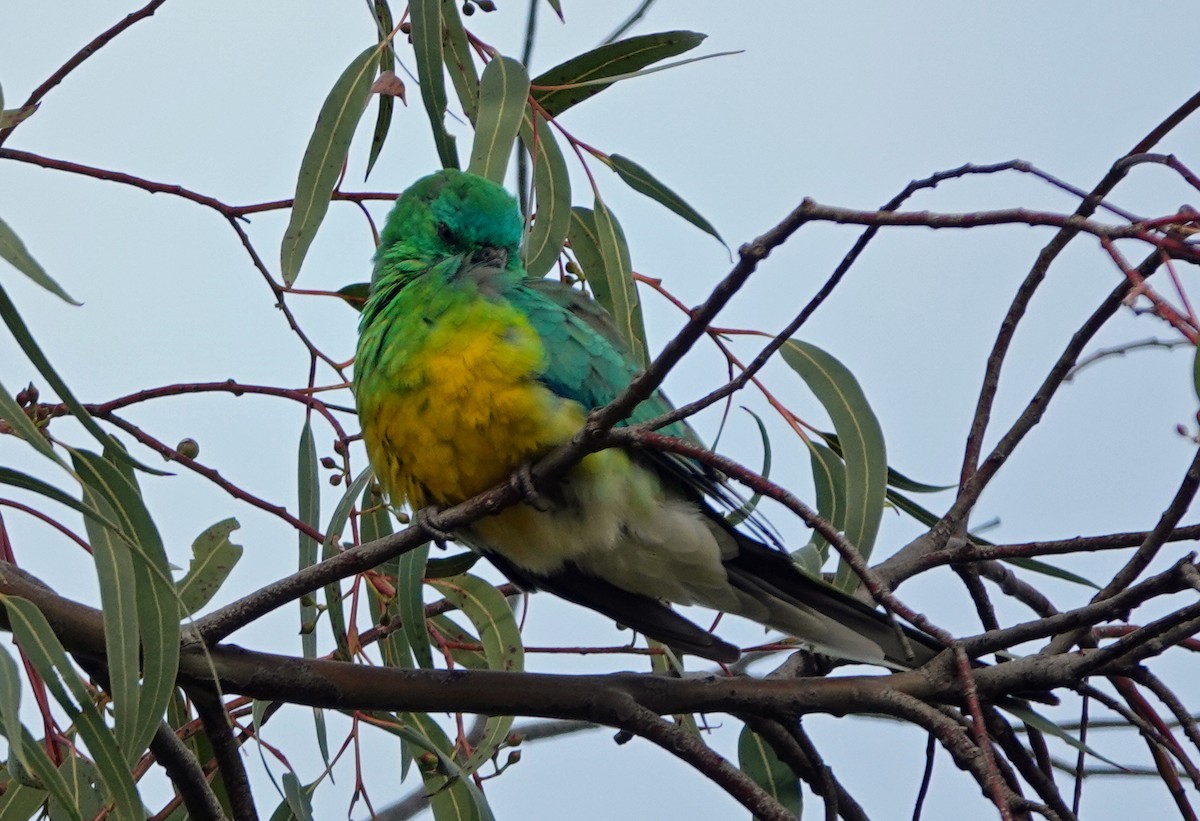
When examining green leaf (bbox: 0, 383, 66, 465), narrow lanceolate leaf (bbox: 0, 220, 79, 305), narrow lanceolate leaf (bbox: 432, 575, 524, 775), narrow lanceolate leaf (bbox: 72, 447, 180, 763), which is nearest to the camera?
green leaf (bbox: 0, 383, 66, 465)

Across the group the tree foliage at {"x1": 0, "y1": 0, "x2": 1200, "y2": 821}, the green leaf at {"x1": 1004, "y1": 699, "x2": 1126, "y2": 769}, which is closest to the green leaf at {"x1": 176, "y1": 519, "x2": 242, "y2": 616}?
the tree foliage at {"x1": 0, "y1": 0, "x2": 1200, "y2": 821}

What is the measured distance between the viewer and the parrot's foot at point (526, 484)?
1852mm

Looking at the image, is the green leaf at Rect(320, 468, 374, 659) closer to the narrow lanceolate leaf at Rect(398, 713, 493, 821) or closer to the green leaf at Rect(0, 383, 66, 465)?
the narrow lanceolate leaf at Rect(398, 713, 493, 821)

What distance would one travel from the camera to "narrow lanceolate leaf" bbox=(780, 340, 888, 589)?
6.73 ft

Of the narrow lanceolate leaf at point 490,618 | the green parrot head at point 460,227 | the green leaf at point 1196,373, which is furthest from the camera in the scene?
the green parrot head at point 460,227

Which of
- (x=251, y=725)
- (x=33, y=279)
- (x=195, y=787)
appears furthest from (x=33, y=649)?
(x=251, y=725)

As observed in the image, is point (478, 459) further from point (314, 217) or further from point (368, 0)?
point (368, 0)

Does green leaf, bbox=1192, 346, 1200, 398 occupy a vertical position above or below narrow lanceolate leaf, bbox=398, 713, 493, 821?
below

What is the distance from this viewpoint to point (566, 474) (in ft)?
7.02

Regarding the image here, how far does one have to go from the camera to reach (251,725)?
6.78 feet

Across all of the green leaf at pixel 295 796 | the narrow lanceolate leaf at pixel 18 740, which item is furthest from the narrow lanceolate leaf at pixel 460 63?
the narrow lanceolate leaf at pixel 18 740

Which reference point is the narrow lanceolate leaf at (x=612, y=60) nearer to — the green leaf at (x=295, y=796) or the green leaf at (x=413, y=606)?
the green leaf at (x=413, y=606)

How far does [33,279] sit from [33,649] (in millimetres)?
403

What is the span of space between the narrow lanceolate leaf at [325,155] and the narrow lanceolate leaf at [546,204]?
27 cm
